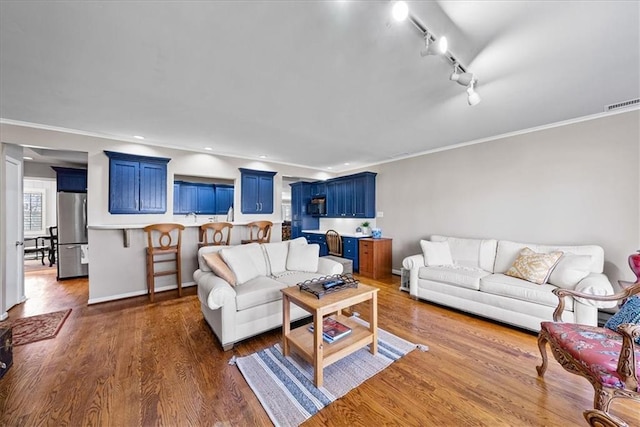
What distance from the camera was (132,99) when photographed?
2.49 metres

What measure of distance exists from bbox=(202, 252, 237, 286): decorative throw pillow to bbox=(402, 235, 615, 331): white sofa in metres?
2.57

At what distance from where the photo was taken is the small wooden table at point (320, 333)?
1.80 meters

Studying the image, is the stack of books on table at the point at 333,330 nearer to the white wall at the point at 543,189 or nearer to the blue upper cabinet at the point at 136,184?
the white wall at the point at 543,189

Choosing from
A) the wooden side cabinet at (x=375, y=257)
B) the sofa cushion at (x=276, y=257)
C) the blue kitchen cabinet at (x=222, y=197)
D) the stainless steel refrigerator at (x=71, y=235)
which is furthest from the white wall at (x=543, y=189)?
the stainless steel refrigerator at (x=71, y=235)

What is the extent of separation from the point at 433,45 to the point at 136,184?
175 inches

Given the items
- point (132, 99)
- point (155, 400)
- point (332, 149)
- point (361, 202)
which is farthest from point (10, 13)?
point (361, 202)

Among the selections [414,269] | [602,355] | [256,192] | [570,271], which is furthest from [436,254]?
[256,192]

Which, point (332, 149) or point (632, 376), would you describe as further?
point (332, 149)

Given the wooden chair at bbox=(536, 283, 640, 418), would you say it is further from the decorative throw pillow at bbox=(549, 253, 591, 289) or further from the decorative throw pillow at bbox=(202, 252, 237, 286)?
the decorative throw pillow at bbox=(202, 252, 237, 286)

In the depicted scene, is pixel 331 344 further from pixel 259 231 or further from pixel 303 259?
pixel 259 231

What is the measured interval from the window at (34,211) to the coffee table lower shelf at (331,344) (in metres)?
9.16

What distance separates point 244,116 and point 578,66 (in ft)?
10.5

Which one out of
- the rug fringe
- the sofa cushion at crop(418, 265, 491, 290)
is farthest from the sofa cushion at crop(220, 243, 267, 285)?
the sofa cushion at crop(418, 265, 491, 290)

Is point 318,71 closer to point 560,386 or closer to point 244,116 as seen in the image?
point 244,116
